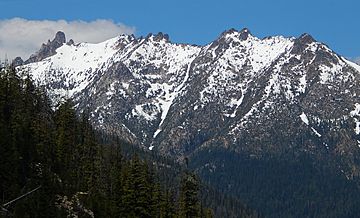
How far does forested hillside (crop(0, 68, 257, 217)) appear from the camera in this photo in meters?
76.7

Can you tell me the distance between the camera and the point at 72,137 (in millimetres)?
122938

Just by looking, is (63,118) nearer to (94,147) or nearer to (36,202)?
(94,147)

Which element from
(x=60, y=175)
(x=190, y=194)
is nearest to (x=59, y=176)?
(x=60, y=175)

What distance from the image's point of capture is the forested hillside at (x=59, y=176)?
7669 cm

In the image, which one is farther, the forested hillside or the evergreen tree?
the evergreen tree

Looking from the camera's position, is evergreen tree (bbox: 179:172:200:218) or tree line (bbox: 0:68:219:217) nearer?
tree line (bbox: 0:68:219:217)

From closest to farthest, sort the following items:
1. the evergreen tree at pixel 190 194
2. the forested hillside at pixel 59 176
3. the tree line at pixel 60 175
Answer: the forested hillside at pixel 59 176 < the tree line at pixel 60 175 < the evergreen tree at pixel 190 194

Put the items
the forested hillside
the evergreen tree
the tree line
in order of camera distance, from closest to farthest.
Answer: the forested hillside, the tree line, the evergreen tree

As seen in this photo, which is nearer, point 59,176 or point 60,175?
point 59,176

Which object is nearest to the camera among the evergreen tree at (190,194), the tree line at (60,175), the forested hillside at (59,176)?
the forested hillside at (59,176)

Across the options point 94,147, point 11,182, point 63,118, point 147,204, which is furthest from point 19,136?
point 94,147

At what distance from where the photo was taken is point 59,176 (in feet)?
302

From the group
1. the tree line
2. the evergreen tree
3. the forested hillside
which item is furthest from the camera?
the evergreen tree

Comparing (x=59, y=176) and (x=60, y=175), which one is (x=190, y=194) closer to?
(x=59, y=176)
